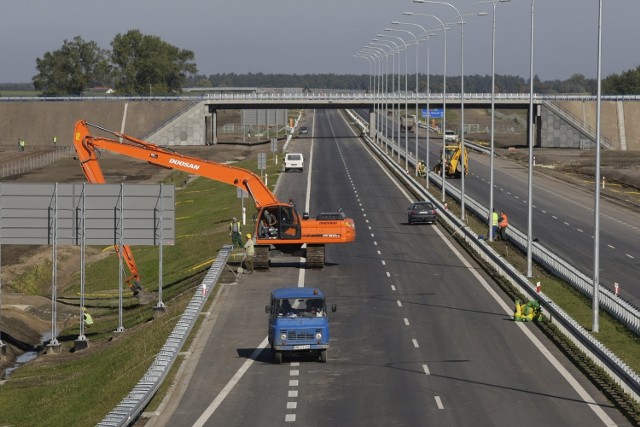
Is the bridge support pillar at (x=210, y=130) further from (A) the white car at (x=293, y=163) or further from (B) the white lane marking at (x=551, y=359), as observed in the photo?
(B) the white lane marking at (x=551, y=359)

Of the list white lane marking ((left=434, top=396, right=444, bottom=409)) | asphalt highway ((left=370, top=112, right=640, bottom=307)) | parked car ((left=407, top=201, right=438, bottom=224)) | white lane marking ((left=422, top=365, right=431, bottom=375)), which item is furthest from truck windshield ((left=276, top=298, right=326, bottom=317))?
parked car ((left=407, top=201, right=438, bottom=224))

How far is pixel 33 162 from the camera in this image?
147875 millimetres

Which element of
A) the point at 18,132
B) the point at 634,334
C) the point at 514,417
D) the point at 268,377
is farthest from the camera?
the point at 18,132

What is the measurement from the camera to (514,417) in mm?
31812

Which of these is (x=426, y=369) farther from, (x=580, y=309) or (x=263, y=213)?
(x=263, y=213)

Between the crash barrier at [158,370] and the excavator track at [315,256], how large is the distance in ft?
19.6

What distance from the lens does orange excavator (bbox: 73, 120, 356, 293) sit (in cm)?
5794

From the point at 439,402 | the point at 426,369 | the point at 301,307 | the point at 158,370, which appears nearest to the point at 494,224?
the point at 426,369

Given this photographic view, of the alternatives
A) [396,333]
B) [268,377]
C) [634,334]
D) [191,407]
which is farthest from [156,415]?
[634,334]

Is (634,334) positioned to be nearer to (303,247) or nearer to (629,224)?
(303,247)

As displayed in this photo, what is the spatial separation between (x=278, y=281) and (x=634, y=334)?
58.4 ft

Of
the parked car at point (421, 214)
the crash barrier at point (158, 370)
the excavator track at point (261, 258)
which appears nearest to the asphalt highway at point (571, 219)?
the parked car at point (421, 214)

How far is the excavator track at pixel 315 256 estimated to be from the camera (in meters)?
59.2

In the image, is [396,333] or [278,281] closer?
[396,333]
